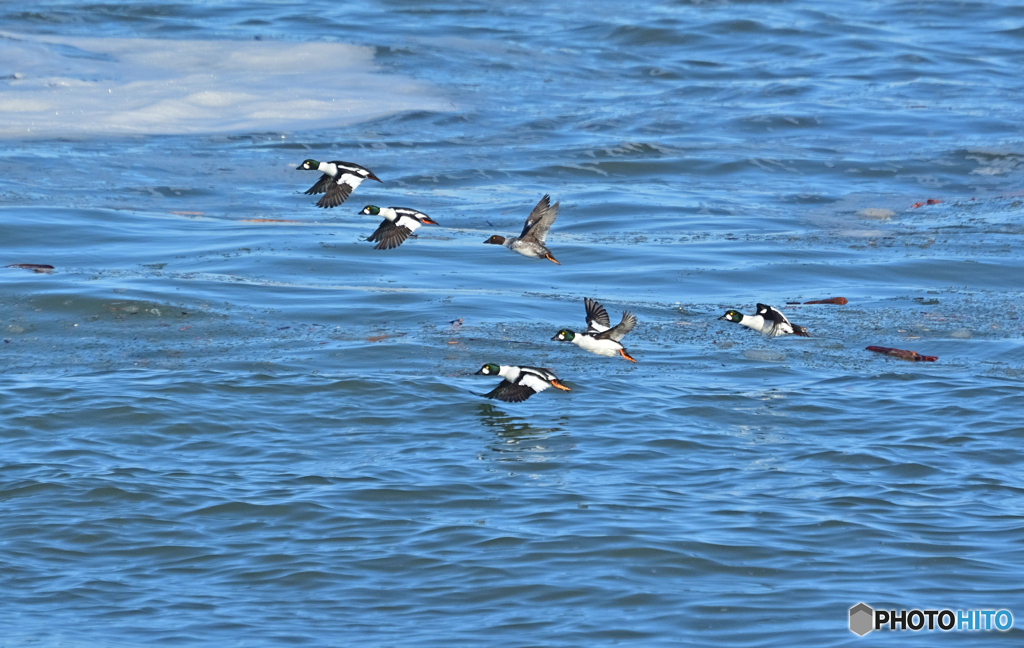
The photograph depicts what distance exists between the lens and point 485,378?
36.9 feet

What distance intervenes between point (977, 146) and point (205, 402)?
17.4m

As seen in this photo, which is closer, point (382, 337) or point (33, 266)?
point (382, 337)

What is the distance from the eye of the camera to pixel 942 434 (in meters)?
9.92

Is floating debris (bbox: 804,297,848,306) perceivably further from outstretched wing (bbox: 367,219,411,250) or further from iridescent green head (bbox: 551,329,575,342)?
outstretched wing (bbox: 367,219,411,250)

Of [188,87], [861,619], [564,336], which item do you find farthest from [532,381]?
[188,87]

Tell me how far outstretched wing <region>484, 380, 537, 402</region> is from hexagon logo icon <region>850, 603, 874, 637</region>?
3.50m

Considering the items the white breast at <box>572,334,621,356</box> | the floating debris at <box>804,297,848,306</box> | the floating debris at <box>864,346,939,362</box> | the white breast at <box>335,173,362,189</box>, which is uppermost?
the white breast at <box>335,173,362,189</box>

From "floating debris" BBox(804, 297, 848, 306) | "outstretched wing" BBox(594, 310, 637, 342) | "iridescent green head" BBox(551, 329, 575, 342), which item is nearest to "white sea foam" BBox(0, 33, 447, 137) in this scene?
"floating debris" BBox(804, 297, 848, 306)

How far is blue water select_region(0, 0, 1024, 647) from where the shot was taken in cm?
741

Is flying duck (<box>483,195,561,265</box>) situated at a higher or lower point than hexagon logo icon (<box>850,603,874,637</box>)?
higher

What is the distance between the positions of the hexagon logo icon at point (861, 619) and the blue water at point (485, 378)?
77mm

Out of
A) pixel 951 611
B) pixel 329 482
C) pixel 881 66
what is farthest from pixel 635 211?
pixel 881 66

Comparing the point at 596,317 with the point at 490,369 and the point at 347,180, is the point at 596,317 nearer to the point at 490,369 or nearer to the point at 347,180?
the point at 490,369

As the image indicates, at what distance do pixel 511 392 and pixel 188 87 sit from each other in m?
18.4
